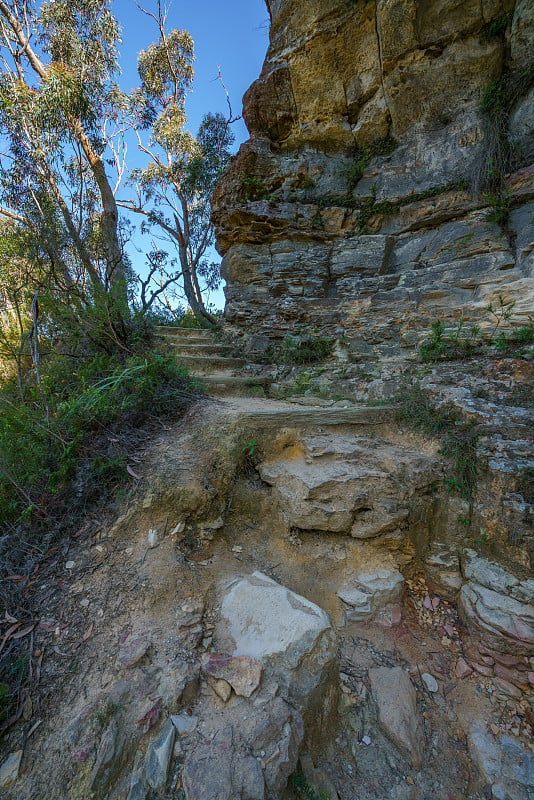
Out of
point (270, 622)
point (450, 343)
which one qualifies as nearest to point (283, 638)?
point (270, 622)

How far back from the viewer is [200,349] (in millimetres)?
5438

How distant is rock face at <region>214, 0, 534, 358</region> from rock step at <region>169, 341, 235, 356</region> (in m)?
0.53

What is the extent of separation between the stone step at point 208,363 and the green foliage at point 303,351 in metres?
0.58

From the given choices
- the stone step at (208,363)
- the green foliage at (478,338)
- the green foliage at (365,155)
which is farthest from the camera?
the green foliage at (365,155)

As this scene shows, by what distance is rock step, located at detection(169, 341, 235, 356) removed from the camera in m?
5.28

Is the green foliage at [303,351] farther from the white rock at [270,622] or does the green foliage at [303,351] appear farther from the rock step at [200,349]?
the white rock at [270,622]

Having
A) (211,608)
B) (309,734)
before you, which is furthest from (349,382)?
(309,734)

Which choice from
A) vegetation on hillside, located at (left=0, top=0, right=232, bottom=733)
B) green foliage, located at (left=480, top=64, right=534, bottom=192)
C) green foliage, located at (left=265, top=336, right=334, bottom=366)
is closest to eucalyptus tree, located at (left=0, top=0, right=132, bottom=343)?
vegetation on hillside, located at (left=0, top=0, right=232, bottom=733)

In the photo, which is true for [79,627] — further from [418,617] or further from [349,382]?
[349,382]

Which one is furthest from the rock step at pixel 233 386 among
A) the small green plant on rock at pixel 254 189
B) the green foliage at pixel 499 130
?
the green foliage at pixel 499 130

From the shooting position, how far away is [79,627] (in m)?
1.67

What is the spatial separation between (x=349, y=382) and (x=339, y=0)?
7135 millimetres

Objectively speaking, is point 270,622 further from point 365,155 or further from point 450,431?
point 365,155

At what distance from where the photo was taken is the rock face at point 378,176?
4328mm
